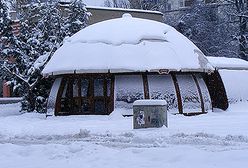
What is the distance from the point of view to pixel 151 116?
54.3 feet

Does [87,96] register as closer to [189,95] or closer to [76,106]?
[76,106]

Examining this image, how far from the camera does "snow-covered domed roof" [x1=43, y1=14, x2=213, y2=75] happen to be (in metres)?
21.6

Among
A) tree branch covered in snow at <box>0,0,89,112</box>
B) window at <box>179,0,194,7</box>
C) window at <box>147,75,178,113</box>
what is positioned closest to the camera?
window at <box>147,75,178,113</box>

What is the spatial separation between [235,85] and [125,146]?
57.3ft

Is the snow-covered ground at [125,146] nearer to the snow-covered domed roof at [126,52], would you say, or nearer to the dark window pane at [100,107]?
the dark window pane at [100,107]

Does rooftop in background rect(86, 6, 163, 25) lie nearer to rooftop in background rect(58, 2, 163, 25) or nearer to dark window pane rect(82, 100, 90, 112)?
rooftop in background rect(58, 2, 163, 25)

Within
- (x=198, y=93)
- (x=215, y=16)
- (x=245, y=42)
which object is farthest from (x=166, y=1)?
(x=198, y=93)

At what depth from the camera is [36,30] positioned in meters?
32.0

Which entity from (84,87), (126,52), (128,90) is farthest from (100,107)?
(126,52)

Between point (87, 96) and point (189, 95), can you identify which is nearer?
point (87, 96)

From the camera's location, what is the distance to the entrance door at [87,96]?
72.5 ft

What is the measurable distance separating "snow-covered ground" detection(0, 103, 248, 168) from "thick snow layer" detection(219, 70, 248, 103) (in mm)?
10282

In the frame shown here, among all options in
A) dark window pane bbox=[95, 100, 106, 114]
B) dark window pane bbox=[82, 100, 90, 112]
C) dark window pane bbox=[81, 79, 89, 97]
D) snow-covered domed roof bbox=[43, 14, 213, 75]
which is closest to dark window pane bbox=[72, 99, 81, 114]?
dark window pane bbox=[82, 100, 90, 112]

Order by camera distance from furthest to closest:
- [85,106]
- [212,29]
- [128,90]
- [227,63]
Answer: [212,29]
[227,63]
[85,106]
[128,90]
